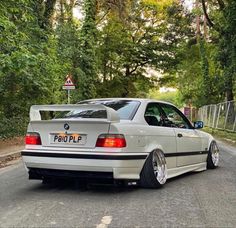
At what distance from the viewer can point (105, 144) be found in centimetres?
639

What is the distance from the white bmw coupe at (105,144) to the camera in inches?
251

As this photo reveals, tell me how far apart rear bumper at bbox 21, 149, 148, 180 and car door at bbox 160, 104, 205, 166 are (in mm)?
1422

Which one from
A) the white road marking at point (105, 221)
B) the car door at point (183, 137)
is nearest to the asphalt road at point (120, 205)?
the white road marking at point (105, 221)

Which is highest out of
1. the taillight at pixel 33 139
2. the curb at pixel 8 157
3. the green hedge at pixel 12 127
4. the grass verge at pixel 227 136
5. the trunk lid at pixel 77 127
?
the trunk lid at pixel 77 127

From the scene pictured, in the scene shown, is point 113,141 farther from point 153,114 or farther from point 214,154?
point 214,154

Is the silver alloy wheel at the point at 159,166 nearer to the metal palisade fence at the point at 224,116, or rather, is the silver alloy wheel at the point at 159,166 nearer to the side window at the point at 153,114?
the side window at the point at 153,114

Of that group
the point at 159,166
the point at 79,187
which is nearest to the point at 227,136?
the point at 159,166

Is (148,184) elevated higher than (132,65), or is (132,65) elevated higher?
(132,65)

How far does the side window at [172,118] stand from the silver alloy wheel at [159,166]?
78 centimetres

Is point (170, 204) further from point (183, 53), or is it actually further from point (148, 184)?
point (183, 53)

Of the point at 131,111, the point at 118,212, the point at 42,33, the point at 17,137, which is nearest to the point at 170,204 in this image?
the point at 118,212

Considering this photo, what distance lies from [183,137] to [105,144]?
230 cm

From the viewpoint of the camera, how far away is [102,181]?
647cm

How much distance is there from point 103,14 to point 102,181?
34.4 m
